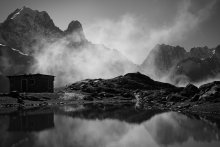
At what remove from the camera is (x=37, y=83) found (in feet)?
333

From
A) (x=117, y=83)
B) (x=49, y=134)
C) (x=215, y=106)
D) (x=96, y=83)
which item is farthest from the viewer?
(x=117, y=83)

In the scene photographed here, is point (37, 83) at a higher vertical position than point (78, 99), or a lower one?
higher

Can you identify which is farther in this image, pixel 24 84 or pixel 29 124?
pixel 24 84

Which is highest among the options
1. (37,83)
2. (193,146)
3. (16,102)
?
(37,83)

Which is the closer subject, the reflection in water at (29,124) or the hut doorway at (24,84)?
the reflection in water at (29,124)

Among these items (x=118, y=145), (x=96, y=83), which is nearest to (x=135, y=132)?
(x=118, y=145)

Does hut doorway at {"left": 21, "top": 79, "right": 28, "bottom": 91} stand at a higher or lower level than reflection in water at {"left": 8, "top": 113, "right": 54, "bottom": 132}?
higher

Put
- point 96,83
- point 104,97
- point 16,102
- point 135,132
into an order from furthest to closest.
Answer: point 96,83, point 104,97, point 16,102, point 135,132

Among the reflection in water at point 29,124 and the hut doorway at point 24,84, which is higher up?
the hut doorway at point 24,84

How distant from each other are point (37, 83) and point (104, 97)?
3959 cm

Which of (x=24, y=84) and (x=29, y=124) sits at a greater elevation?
(x=24, y=84)

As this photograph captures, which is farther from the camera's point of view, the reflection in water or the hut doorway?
the hut doorway

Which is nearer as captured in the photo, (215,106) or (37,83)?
(215,106)

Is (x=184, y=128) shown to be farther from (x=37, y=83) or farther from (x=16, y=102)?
(x=37, y=83)
